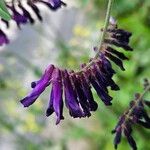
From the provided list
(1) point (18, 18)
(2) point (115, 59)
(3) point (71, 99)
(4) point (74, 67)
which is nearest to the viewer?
(3) point (71, 99)

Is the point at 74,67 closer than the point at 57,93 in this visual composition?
No

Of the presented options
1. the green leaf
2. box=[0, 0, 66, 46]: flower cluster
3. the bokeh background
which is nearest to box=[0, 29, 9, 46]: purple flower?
box=[0, 0, 66, 46]: flower cluster

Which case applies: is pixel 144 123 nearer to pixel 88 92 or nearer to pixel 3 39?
pixel 88 92

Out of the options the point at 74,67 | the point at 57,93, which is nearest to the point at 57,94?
the point at 57,93

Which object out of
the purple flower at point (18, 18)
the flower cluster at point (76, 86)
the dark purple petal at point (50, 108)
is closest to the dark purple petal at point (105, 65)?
the flower cluster at point (76, 86)

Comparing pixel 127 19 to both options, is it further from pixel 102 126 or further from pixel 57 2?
pixel 57 2

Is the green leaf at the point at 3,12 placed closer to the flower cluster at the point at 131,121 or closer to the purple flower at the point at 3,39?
the purple flower at the point at 3,39
